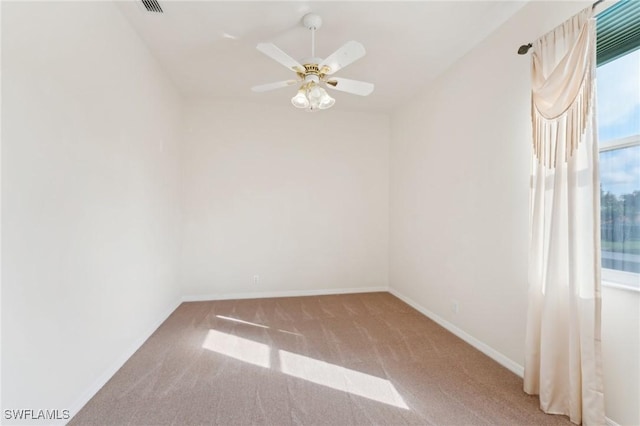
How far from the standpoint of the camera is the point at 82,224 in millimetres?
1848

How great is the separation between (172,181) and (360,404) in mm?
3240

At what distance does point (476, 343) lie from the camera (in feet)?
8.71

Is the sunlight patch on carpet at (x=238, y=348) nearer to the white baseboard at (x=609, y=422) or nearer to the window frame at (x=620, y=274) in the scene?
the white baseboard at (x=609, y=422)

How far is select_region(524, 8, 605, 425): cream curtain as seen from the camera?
63.8 inches

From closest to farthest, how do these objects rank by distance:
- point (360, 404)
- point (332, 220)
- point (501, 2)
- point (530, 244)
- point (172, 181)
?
point (360, 404) → point (530, 244) → point (501, 2) → point (172, 181) → point (332, 220)

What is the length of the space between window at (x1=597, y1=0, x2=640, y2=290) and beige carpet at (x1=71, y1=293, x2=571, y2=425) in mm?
1090

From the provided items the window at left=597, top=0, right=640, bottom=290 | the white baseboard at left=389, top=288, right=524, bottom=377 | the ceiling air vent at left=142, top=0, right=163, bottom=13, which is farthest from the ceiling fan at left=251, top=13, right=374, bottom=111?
the white baseboard at left=389, top=288, right=524, bottom=377

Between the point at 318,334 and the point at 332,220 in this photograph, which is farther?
the point at 332,220

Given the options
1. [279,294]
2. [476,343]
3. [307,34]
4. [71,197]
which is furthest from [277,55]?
[279,294]

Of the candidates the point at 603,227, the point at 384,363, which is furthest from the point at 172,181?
the point at 603,227

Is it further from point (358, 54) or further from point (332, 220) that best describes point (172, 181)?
point (358, 54)

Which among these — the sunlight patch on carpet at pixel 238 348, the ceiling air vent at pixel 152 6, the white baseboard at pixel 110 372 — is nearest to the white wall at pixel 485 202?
the sunlight patch on carpet at pixel 238 348

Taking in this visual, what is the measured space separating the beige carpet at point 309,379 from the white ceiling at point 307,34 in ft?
9.47

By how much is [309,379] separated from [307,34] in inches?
115
